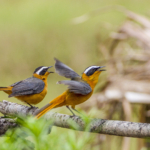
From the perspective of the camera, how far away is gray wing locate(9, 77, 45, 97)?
1.41 m

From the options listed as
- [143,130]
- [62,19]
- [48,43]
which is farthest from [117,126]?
[62,19]

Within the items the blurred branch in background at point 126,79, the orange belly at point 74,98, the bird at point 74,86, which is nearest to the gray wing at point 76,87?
the bird at point 74,86

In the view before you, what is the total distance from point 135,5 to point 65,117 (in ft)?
15.4

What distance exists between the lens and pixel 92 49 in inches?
194

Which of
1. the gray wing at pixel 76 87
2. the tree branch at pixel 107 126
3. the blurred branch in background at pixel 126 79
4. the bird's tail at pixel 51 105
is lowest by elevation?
the blurred branch in background at pixel 126 79

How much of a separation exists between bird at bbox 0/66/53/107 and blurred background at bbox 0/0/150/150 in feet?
1.61

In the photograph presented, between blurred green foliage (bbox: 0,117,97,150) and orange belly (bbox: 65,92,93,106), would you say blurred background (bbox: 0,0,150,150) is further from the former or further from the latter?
blurred green foliage (bbox: 0,117,97,150)

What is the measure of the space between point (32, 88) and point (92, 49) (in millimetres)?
3474

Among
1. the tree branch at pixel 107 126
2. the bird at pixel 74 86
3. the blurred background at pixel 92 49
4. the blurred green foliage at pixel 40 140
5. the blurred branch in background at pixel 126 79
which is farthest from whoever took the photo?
the blurred background at pixel 92 49

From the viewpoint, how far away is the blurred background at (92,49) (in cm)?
238

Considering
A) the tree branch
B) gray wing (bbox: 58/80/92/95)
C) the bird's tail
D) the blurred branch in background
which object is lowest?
the blurred branch in background

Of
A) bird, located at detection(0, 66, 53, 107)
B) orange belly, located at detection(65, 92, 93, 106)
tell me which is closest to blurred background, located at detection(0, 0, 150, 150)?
bird, located at detection(0, 66, 53, 107)

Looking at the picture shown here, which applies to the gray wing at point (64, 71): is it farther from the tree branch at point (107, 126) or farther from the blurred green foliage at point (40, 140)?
the blurred green foliage at point (40, 140)

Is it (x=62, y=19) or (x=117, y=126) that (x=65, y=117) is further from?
(x=62, y=19)
